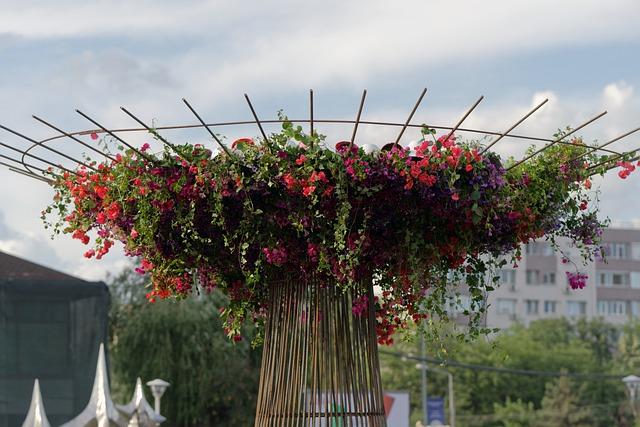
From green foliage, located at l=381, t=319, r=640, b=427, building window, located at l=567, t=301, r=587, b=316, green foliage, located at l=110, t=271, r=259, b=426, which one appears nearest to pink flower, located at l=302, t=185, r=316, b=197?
green foliage, located at l=110, t=271, r=259, b=426

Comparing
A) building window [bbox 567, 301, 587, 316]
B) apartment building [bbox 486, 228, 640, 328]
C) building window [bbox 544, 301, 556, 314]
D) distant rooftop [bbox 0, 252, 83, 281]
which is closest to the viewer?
distant rooftop [bbox 0, 252, 83, 281]

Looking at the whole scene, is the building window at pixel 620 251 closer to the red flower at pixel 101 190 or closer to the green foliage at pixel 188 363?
the green foliage at pixel 188 363

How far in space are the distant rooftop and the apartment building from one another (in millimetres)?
54106

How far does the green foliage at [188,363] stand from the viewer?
24547mm

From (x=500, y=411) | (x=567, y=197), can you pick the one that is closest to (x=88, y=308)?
(x=567, y=197)

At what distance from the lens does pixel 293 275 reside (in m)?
5.69

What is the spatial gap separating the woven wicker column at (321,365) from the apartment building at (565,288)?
215 ft

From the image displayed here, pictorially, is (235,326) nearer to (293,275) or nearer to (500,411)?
(293,275)

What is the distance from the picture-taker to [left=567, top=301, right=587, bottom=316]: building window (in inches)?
2970

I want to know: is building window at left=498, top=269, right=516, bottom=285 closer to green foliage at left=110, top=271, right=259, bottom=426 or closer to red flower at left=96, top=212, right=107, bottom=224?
green foliage at left=110, top=271, right=259, bottom=426

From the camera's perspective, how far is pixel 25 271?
59.4 ft

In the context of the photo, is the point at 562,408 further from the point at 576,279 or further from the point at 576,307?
the point at 576,279

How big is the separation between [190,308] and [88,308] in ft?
24.9

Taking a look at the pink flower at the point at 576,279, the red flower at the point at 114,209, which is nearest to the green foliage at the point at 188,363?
the pink flower at the point at 576,279
